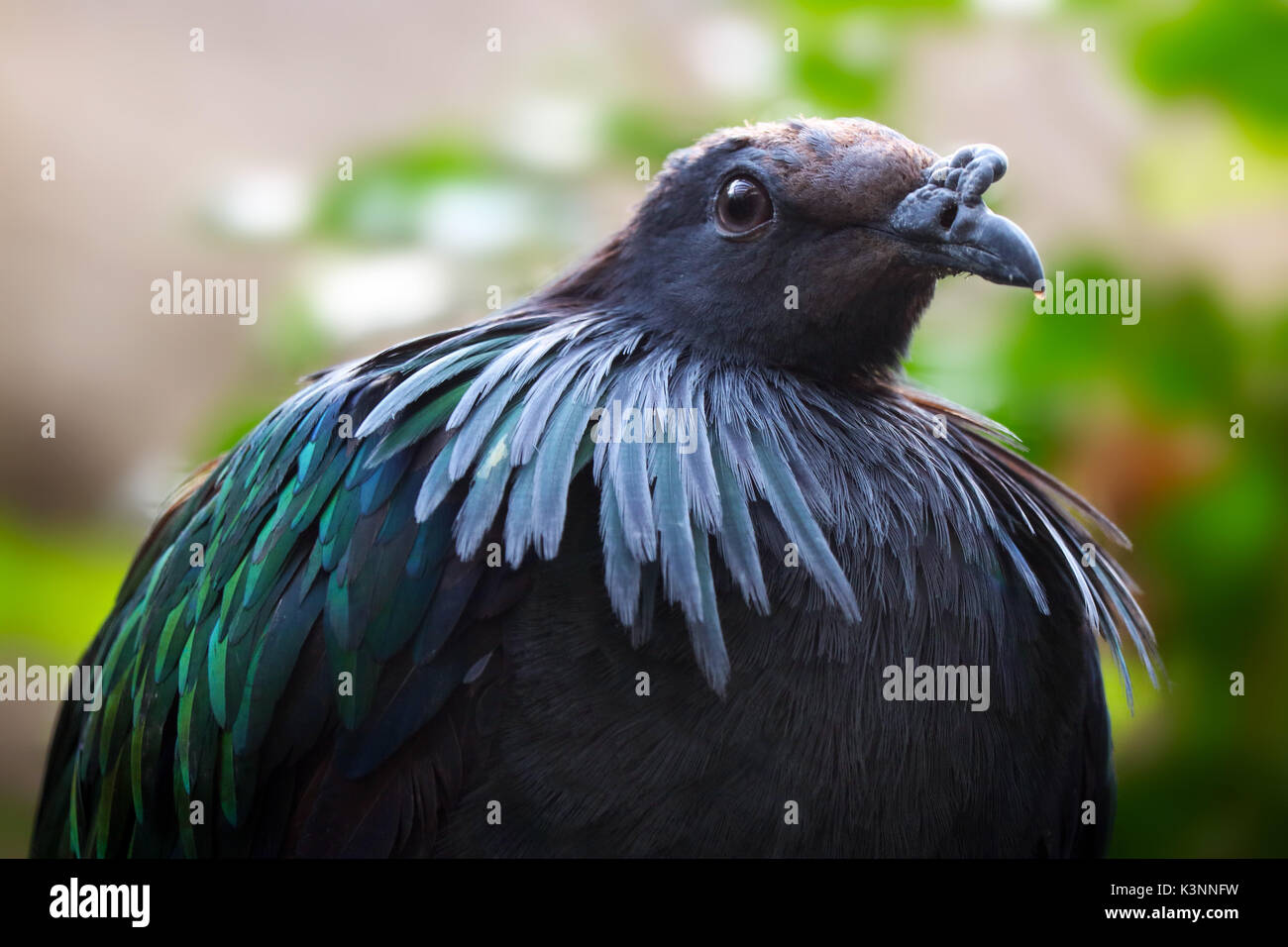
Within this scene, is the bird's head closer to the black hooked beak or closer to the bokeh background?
the black hooked beak

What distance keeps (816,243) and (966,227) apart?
1.11 ft

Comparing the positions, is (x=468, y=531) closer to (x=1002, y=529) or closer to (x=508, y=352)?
(x=508, y=352)

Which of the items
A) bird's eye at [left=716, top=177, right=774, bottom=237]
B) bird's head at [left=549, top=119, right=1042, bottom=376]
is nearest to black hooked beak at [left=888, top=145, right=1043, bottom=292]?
bird's head at [left=549, top=119, right=1042, bottom=376]

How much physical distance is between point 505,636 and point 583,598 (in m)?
0.18

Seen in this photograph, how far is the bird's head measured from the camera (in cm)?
280

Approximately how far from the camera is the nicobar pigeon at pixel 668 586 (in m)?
2.58

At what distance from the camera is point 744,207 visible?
9.76 feet

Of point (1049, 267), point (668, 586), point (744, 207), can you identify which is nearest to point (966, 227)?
point (744, 207)

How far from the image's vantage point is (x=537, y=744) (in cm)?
259

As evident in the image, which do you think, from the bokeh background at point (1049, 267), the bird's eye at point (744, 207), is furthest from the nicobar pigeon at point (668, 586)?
the bokeh background at point (1049, 267)

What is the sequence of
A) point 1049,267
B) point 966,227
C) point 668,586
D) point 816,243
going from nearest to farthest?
point 668,586
point 966,227
point 816,243
point 1049,267

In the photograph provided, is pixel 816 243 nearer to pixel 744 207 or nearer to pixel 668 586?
pixel 744 207

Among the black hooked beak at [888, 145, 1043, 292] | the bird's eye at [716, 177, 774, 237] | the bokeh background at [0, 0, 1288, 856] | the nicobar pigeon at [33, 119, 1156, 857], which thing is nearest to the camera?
the nicobar pigeon at [33, 119, 1156, 857]

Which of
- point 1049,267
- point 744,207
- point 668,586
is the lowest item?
point 668,586
